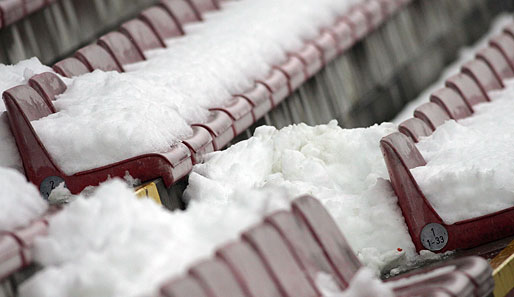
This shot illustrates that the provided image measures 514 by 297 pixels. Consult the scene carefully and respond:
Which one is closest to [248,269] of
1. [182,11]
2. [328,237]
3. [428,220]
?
[328,237]

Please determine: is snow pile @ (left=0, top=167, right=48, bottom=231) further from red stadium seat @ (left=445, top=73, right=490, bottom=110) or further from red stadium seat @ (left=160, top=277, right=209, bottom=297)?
red stadium seat @ (left=445, top=73, right=490, bottom=110)

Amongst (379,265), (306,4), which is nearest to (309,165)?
(379,265)

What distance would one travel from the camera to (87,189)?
2.79 meters

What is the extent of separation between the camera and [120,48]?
376 cm

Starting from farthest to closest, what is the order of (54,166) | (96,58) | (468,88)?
(468,88), (96,58), (54,166)

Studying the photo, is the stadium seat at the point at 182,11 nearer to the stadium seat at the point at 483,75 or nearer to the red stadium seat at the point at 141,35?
the red stadium seat at the point at 141,35

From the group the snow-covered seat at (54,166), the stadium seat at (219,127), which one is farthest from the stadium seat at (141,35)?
the snow-covered seat at (54,166)

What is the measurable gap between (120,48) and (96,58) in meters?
0.21

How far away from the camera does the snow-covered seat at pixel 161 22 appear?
4070 mm

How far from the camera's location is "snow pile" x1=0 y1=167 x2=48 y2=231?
→ 90.6 inches

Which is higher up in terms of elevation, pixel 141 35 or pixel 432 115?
pixel 141 35

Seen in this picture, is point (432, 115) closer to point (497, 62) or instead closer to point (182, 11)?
point (497, 62)

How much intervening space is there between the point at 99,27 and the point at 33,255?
2162 mm

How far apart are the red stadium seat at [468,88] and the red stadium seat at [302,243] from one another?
1.94 metres
